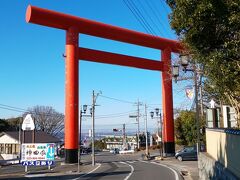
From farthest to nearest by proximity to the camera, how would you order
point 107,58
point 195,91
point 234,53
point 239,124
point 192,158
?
point 192,158 < point 107,58 < point 195,91 < point 239,124 < point 234,53

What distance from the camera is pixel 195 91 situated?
21531 millimetres

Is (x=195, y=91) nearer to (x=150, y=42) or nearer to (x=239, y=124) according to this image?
(x=239, y=124)

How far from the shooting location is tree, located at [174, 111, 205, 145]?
60875 millimetres

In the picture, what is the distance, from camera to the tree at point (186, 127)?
60.9 meters

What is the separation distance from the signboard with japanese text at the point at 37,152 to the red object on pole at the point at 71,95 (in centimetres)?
355

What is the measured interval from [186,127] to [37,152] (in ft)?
115

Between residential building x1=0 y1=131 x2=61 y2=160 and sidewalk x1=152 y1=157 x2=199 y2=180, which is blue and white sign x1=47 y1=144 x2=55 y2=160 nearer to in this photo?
sidewalk x1=152 y1=157 x2=199 y2=180

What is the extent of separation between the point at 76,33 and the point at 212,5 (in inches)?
1032

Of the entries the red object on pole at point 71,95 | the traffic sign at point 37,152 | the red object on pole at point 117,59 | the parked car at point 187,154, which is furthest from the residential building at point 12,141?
the traffic sign at point 37,152

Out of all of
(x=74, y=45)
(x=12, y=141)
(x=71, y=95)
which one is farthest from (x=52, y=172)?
(x=12, y=141)

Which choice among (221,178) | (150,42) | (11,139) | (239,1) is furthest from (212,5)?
(11,139)

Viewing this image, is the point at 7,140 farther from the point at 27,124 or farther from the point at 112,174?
the point at 112,174

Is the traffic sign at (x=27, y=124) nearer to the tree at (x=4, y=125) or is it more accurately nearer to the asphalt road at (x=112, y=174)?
the asphalt road at (x=112, y=174)

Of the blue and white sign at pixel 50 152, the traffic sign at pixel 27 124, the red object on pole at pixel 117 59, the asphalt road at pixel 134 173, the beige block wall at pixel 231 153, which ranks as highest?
the red object on pole at pixel 117 59
